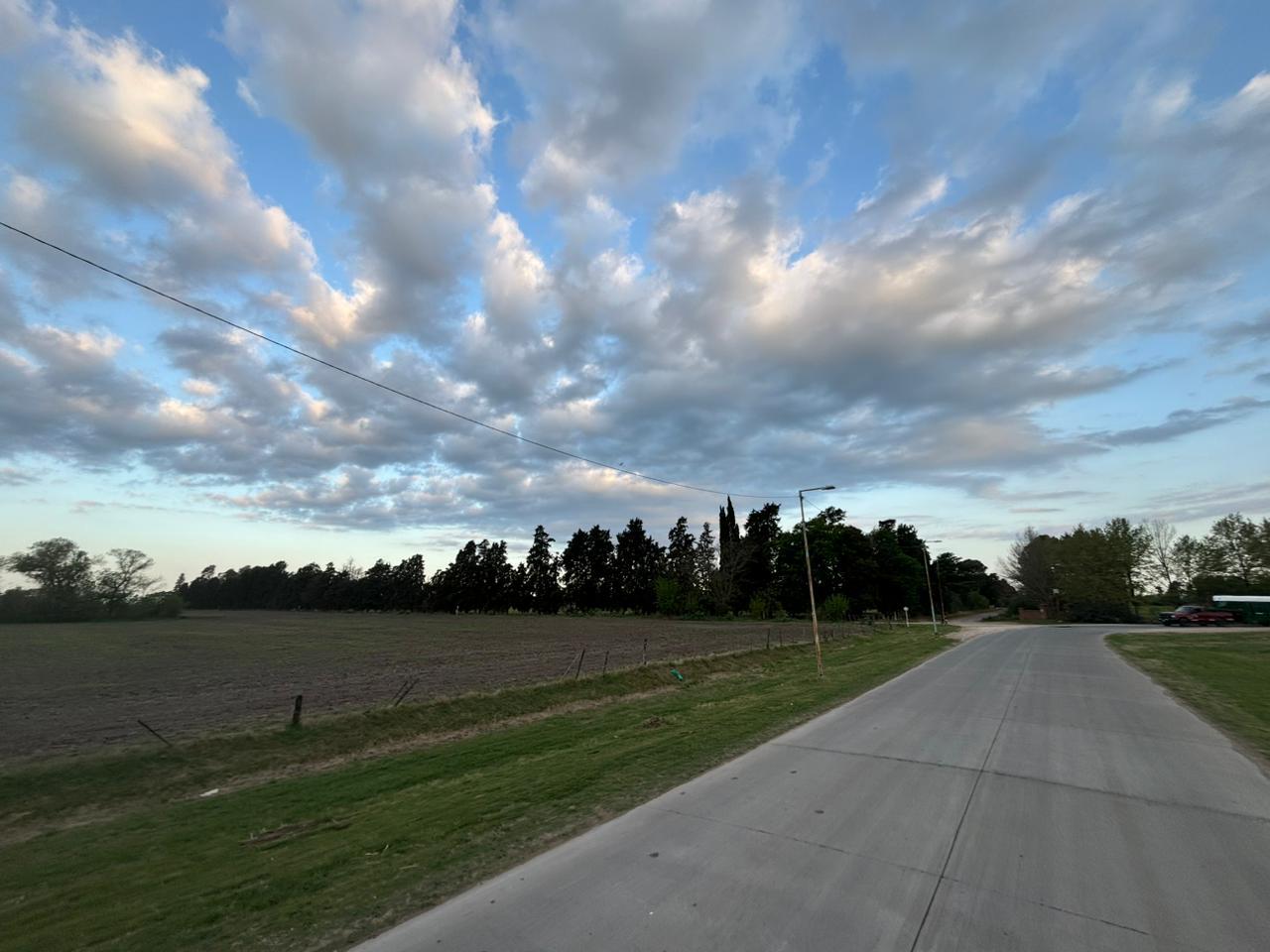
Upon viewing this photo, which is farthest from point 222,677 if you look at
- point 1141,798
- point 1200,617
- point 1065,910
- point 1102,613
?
point 1102,613

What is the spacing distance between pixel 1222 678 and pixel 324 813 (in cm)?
2182

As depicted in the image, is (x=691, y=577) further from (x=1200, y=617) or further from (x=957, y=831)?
(x=957, y=831)

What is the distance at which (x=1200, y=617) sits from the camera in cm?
4594

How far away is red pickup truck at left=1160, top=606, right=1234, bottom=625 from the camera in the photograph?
45000 mm

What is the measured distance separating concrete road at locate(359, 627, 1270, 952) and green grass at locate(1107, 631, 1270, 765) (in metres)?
2.55

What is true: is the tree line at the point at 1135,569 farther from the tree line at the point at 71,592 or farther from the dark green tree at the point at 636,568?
the tree line at the point at 71,592

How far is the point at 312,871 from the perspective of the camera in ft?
16.5

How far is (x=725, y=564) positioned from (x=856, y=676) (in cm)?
6774

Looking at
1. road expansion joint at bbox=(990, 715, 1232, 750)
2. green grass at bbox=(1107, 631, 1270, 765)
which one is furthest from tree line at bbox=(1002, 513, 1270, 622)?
road expansion joint at bbox=(990, 715, 1232, 750)

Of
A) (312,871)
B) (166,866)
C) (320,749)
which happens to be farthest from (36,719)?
(312,871)

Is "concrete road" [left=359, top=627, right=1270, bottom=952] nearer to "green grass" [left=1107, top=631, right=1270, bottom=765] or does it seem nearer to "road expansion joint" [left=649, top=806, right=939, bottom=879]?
"road expansion joint" [left=649, top=806, right=939, bottom=879]

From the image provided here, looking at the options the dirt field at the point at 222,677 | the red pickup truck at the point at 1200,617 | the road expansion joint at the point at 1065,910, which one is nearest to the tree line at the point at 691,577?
the red pickup truck at the point at 1200,617

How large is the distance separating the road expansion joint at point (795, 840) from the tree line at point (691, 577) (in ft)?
202

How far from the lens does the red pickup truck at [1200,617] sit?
4500 cm
